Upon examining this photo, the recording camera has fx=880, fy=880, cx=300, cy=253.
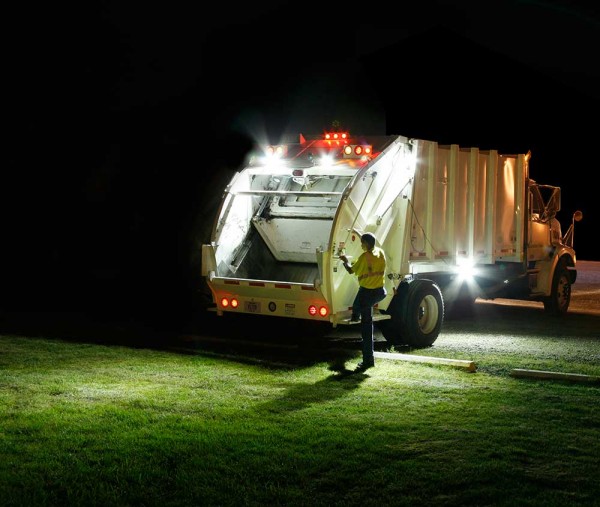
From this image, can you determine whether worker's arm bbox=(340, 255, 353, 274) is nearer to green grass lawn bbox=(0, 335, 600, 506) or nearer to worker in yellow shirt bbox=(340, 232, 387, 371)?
worker in yellow shirt bbox=(340, 232, 387, 371)

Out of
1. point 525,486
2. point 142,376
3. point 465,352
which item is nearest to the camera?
point 525,486

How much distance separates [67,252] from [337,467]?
18.7m

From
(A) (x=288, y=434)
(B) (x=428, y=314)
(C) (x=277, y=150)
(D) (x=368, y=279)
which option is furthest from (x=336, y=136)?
(A) (x=288, y=434)

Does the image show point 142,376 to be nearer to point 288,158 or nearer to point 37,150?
point 288,158

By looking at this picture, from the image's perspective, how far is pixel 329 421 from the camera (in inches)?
291

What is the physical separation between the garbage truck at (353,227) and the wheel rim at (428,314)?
16 millimetres

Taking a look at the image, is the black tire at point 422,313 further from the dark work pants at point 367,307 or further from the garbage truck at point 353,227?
the dark work pants at point 367,307

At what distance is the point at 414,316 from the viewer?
37.8 feet

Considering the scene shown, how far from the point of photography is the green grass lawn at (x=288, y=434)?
557cm

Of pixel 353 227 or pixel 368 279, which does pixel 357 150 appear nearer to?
pixel 353 227

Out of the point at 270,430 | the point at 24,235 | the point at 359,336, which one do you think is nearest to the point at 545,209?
the point at 359,336

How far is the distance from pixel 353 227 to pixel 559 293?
6.94 meters

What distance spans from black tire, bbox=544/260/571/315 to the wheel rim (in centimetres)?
470

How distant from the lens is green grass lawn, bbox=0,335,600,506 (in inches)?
219
